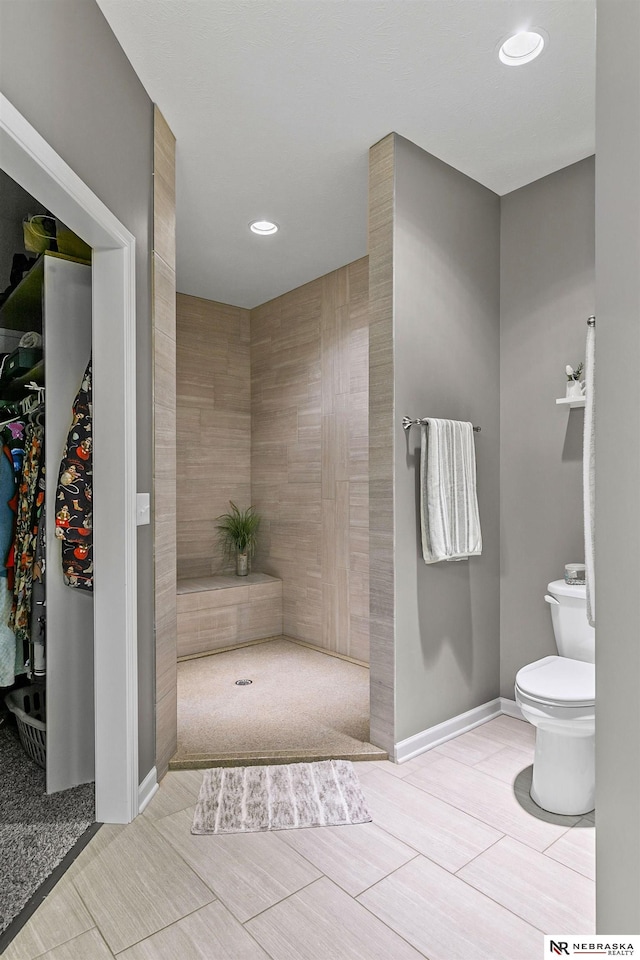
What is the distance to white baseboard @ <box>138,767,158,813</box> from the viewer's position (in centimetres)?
211

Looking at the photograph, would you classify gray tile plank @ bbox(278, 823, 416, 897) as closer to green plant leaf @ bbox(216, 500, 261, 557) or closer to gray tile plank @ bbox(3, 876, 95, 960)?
gray tile plank @ bbox(3, 876, 95, 960)

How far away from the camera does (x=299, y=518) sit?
4.32 meters

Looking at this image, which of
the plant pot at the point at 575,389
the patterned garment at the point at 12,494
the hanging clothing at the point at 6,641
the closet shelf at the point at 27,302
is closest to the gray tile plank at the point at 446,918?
the hanging clothing at the point at 6,641

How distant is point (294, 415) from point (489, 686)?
2310mm

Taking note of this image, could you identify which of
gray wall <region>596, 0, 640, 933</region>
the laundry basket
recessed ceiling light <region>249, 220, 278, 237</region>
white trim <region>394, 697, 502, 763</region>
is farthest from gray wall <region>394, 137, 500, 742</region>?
gray wall <region>596, 0, 640, 933</region>

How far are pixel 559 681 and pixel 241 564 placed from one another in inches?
110

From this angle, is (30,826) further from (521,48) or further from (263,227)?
(521,48)

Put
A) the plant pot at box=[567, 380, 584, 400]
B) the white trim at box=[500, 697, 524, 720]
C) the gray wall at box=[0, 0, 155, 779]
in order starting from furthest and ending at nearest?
the white trim at box=[500, 697, 524, 720], the plant pot at box=[567, 380, 584, 400], the gray wall at box=[0, 0, 155, 779]

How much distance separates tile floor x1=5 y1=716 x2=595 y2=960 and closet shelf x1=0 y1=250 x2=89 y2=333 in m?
2.08

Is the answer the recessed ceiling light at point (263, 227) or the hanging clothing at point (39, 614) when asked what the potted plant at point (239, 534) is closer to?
the recessed ceiling light at point (263, 227)

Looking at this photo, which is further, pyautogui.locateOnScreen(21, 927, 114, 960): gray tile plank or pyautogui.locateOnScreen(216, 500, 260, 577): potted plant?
pyautogui.locateOnScreen(216, 500, 260, 577): potted plant

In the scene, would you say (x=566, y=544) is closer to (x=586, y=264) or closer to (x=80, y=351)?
(x=586, y=264)

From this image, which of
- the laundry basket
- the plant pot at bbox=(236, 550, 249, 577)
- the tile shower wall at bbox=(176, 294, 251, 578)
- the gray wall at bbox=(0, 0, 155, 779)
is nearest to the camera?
the gray wall at bbox=(0, 0, 155, 779)

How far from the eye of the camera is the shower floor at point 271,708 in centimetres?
251
